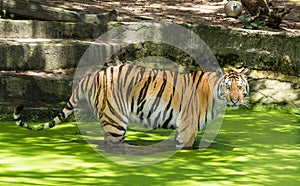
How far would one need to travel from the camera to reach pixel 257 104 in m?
9.10

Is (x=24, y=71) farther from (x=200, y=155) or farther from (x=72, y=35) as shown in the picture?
(x=200, y=155)

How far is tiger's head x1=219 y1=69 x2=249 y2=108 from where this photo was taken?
6.44 m

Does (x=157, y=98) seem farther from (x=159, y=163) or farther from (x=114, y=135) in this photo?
(x=159, y=163)

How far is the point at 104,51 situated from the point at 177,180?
4.02 metres

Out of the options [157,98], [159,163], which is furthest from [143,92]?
[159,163]

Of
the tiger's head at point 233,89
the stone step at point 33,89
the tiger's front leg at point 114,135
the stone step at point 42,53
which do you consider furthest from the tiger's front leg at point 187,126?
the stone step at point 42,53

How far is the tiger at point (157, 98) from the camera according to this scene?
6.38 m

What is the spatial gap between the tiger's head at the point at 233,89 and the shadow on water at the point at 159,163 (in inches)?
18.8

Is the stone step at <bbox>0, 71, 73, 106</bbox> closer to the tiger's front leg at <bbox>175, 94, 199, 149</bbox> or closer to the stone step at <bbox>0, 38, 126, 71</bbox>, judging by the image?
the stone step at <bbox>0, 38, 126, 71</bbox>

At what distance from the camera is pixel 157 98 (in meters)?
6.54

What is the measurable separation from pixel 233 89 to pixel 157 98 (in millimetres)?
705

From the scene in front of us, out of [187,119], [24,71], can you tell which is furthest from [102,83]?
[24,71]

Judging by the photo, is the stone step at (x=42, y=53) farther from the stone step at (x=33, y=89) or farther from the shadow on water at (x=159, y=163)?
the shadow on water at (x=159, y=163)

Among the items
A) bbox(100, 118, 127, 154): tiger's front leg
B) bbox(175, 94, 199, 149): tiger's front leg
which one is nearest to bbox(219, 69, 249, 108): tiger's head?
bbox(175, 94, 199, 149): tiger's front leg
